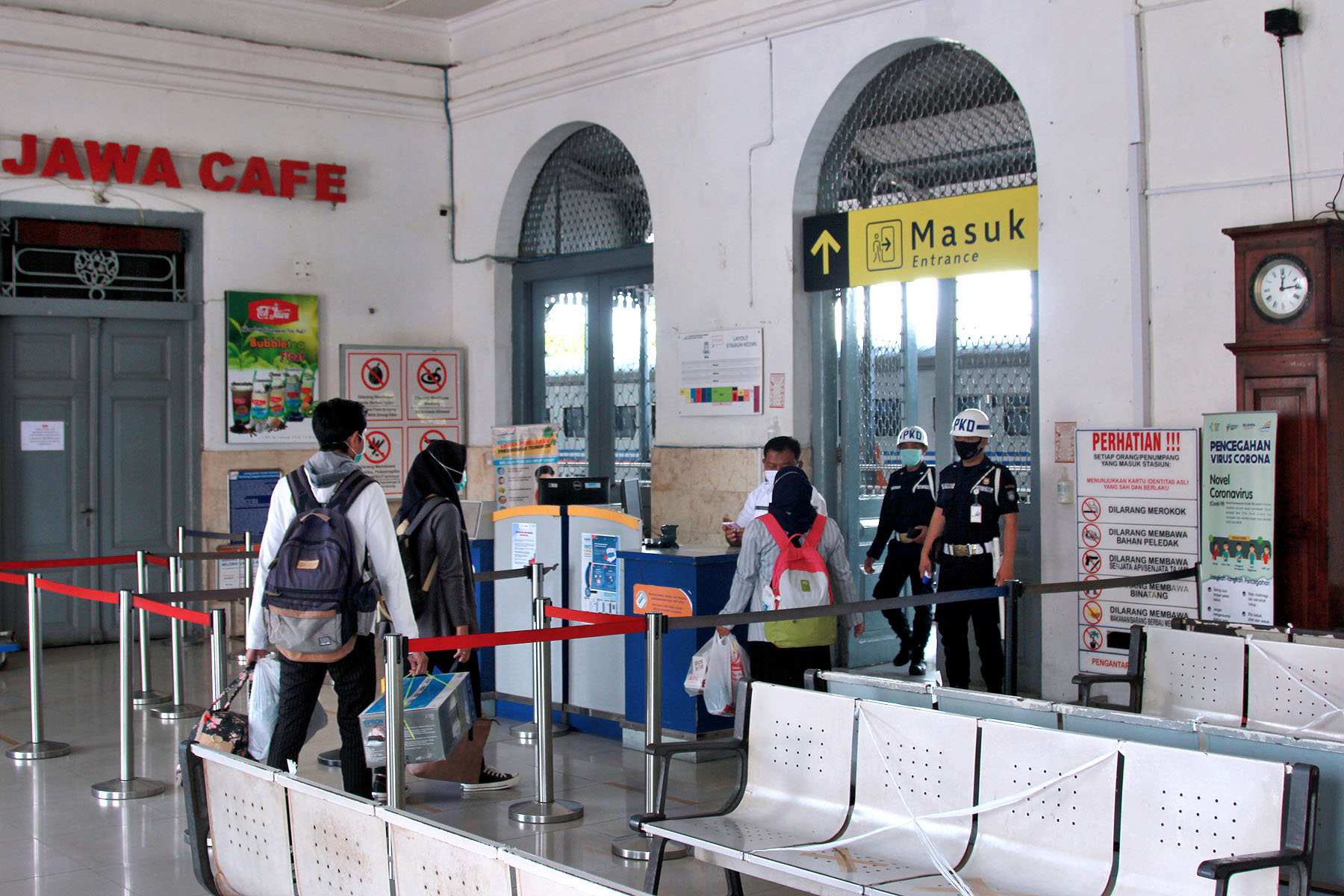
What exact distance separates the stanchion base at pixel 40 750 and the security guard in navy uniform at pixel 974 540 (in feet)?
15.7

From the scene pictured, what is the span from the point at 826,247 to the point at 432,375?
170 inches

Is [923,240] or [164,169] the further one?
[164,169]

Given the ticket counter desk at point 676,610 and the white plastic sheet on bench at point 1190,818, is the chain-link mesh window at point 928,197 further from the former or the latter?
the white plastic sheet on bench at point 1190,818

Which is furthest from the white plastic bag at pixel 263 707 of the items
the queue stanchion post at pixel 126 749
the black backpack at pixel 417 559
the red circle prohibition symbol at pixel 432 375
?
the red circle prohibition symbol at pixel 432 375

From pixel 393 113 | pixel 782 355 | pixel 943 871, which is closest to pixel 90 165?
pixel 393 113

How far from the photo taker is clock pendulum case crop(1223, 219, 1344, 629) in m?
5.93

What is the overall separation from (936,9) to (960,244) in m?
1.44

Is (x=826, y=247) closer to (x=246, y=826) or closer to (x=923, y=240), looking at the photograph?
(x=923, y=240)

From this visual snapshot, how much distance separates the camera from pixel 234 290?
10672mm

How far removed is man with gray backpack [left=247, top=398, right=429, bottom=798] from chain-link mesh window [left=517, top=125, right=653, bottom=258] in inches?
242

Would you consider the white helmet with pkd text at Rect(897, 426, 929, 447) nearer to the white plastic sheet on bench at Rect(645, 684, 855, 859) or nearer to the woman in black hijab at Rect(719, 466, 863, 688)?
the woman in black hijab at Rect(719, 466, 863, 688)

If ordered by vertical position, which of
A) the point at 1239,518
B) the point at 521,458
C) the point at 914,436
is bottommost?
the point at 1239,518

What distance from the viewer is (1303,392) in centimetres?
600

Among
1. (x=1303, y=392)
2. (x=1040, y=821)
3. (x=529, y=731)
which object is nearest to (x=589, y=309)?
(x=529, y=731)
